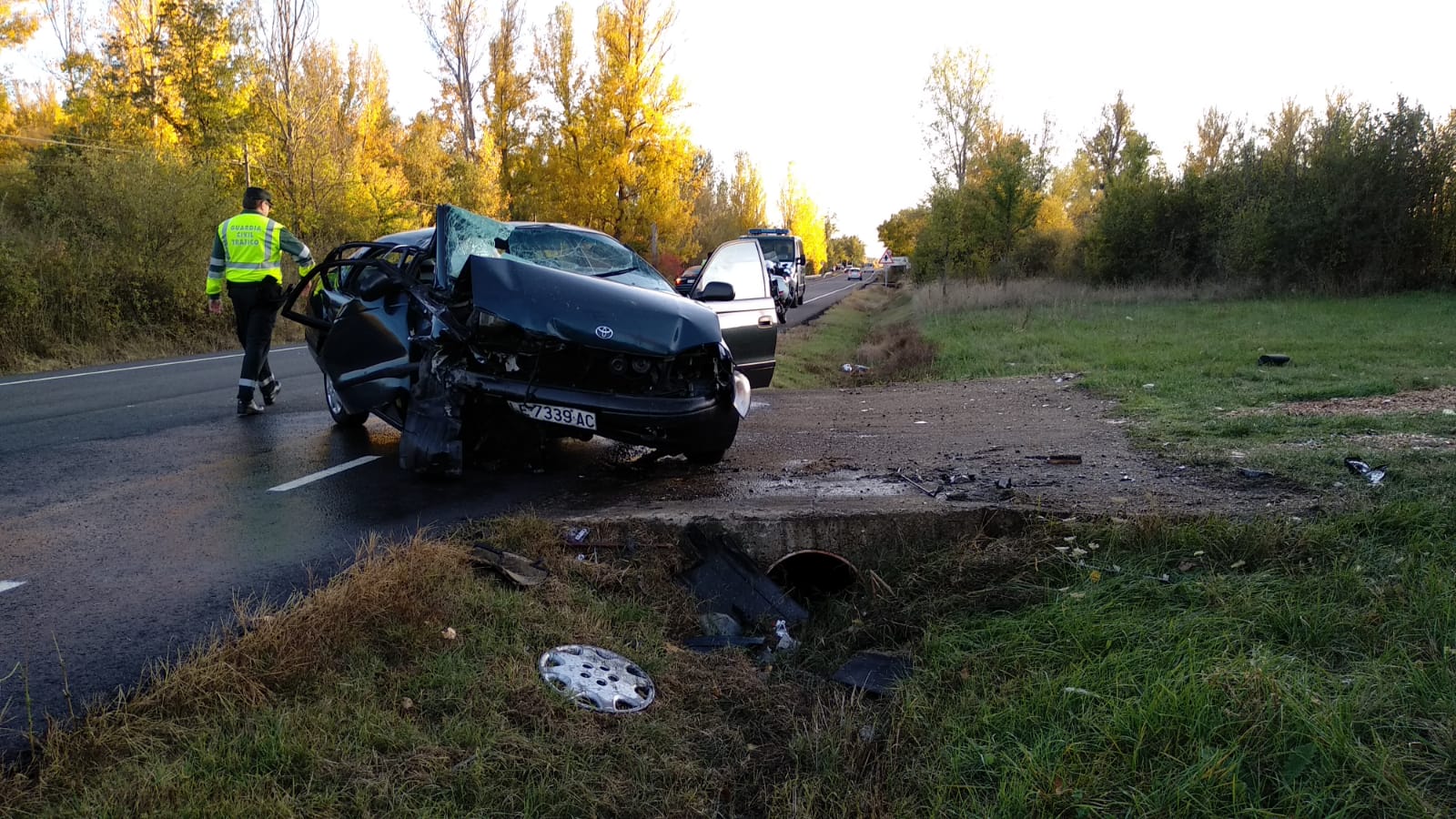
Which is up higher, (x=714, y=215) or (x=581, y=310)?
(x=714, y=215)

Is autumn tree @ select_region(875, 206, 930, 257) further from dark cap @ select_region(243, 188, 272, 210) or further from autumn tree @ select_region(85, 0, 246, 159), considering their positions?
dark cap @ select_region(243, 188, 272, 210)

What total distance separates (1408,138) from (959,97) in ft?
82.8

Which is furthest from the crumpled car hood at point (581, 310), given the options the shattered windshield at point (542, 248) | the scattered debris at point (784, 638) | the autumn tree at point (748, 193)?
the autumn tree at point (748, 193)

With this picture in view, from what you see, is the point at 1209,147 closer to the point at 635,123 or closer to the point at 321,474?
the point at 635,123

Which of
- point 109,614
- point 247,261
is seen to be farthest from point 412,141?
point 109,614

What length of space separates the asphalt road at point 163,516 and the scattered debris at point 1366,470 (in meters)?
4.10

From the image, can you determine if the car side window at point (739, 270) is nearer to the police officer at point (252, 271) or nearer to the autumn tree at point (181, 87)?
the police officer at point (252, 271)

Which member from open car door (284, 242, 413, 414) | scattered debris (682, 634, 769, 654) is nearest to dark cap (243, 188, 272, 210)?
open car door (284, 242, 413, 414)

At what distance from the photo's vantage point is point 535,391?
5145 millimetres

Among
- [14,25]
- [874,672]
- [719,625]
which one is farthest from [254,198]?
[14,25]

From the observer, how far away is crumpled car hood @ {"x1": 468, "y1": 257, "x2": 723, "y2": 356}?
16.7 feet

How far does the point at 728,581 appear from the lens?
4426 mm

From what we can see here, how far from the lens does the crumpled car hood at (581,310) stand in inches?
200

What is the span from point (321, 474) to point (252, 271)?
3.07 metres
